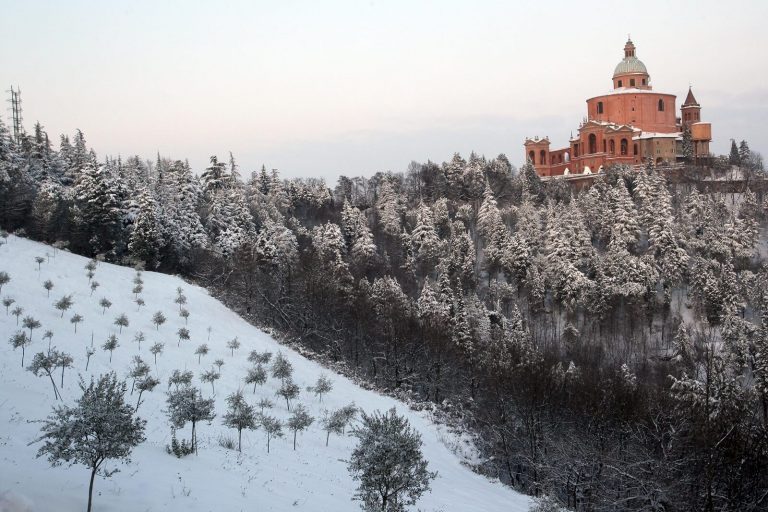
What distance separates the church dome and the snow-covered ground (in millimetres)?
74539

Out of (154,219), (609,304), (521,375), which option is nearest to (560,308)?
(609,304)

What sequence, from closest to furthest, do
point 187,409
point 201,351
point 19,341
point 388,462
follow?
point 388,462 < point 187,409 < point 19,341 < point 201,351

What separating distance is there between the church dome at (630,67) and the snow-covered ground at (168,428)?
245 ft

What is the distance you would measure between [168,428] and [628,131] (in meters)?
79.1

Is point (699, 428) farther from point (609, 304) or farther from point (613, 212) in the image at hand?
point (613, 212)

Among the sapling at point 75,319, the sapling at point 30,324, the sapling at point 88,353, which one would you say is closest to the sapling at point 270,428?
the sapling at point 88,353

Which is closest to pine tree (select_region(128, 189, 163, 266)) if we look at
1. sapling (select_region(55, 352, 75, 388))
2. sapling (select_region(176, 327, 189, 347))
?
sapling (select_region(176, 327, 189, 347))

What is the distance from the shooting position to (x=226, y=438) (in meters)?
16.3

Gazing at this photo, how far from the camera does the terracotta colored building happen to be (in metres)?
81.6

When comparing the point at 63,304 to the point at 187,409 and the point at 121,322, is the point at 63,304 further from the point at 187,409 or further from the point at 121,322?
the point at 187,409

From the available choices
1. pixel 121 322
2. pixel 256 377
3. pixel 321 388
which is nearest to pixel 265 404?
pixel 256 377

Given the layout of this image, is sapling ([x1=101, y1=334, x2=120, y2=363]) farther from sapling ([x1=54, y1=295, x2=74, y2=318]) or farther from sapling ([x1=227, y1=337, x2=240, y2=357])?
sapling ([x1=227, y1=337, x2=240, y2=357])

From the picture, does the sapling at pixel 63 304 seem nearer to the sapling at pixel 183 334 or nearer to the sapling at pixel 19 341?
the sapling at pixel 19 341

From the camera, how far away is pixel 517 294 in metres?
58.0
